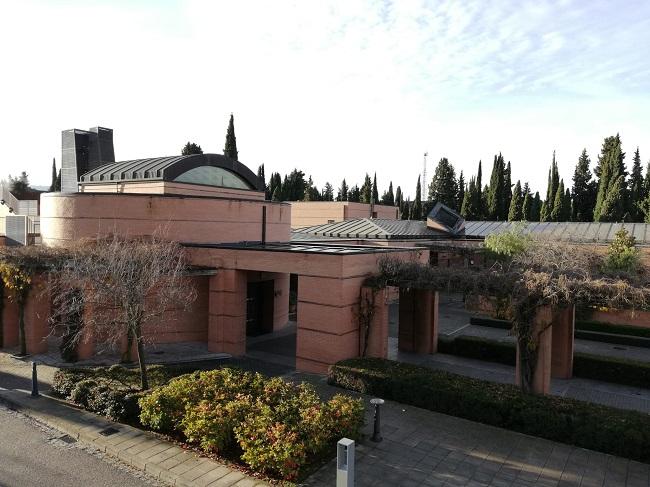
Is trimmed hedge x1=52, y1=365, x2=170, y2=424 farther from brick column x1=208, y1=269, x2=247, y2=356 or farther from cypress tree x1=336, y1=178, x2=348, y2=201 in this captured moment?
cypress tree x1=336, y1=178, x2=348, y2=201

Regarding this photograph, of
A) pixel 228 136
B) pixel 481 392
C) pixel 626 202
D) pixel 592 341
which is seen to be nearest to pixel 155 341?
pixel 481 392

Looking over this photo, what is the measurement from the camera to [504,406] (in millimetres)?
11227

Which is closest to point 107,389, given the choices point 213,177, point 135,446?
point 135,446

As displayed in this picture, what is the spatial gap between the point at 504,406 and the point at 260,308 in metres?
13.1

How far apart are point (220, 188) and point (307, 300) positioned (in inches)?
429

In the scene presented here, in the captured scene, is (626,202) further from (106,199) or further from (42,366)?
(42,366)

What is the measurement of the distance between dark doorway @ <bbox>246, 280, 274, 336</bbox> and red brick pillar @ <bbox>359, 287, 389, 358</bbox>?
697 cm

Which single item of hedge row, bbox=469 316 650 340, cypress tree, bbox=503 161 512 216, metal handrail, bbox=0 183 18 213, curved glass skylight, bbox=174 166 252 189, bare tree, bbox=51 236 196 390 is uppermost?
cypress tree, bbox=503 161 512 216

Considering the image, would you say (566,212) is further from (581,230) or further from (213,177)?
(213,177)

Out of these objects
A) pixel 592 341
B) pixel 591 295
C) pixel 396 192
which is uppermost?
pixel 396 192

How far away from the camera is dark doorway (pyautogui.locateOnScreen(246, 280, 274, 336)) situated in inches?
844

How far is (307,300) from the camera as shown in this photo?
51.6 feet

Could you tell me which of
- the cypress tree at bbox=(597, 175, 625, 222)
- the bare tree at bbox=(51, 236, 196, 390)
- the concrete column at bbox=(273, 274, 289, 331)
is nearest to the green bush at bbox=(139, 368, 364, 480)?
the bare tree at bbox=(51, 236, 196, 390)

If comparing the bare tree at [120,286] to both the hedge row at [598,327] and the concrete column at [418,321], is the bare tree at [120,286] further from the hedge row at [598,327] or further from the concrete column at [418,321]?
the hedge row at [598,327]
